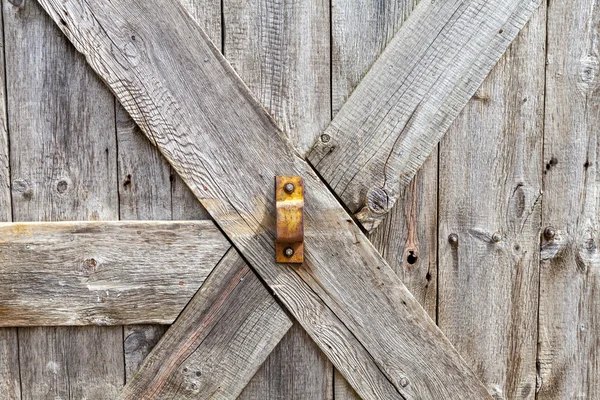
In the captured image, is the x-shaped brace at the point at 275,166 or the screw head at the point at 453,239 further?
the screw head at the point at 453,239

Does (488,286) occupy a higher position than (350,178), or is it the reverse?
(350,178)

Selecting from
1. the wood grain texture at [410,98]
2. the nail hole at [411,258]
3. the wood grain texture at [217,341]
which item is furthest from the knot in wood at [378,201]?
the wood grain texture at [217,341]

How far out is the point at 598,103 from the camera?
1.38 meters

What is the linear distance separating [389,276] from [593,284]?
0.63 metres

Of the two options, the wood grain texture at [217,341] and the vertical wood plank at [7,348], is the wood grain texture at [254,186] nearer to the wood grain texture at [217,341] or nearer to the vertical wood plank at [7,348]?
the wood grain texture at [217,341]

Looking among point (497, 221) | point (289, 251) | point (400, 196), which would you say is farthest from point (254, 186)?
point (497, 221)

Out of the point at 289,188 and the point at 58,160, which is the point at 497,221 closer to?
the point at 289,188

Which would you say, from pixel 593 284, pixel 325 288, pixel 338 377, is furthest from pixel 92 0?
pixel 593 284

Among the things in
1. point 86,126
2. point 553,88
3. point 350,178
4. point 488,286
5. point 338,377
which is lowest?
point 338,377

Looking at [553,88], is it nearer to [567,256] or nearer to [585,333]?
[567,256]

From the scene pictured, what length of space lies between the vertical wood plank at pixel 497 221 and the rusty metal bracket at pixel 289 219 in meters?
0.41

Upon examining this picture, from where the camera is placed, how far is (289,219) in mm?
1252

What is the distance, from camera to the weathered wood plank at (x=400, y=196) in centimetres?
131

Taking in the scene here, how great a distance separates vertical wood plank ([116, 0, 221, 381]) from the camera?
1319mm
